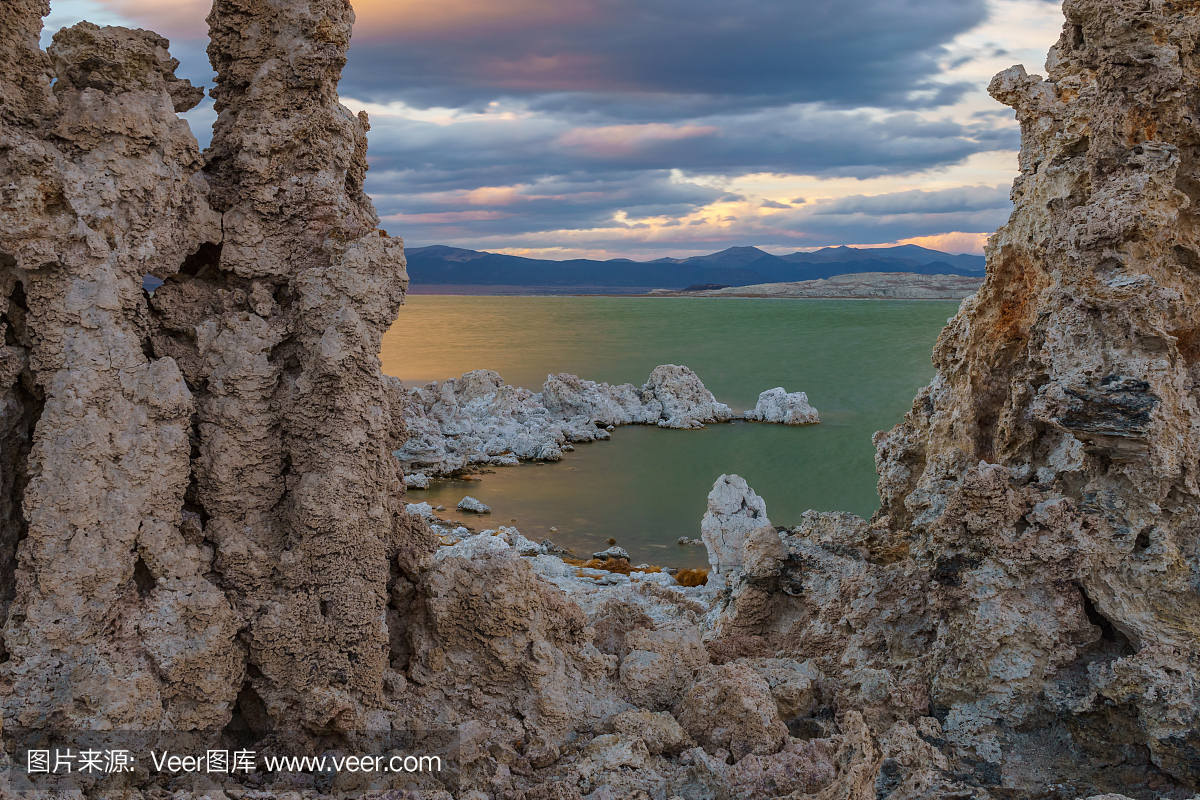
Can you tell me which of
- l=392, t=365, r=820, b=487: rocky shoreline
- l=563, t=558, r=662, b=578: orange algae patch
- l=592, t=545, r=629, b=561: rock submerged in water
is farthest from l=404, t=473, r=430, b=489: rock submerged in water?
l=563, t=558, r=662, b=578: orange algae patch

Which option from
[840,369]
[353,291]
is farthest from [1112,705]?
[840,369]

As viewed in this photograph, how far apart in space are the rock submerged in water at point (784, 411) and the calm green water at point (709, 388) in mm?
820

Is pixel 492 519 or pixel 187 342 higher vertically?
pixel 187 342

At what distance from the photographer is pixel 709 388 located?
46.3 meters

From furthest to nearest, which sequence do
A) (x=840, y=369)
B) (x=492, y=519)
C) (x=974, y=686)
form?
1. (x=840, y=369)
2. (x=492, y=519)
3. (x=974, y=686)

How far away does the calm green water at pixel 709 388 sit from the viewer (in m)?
22.9

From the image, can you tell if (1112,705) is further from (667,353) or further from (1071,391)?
(667,353)

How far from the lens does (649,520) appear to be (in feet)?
72.8

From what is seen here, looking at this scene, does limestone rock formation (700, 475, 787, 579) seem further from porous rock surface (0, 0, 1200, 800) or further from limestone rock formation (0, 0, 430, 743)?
limestone rock formation (0, 0, 430, 743)

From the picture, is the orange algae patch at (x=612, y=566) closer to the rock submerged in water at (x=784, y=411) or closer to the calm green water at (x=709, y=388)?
the calm green water at (x=709, y=388)

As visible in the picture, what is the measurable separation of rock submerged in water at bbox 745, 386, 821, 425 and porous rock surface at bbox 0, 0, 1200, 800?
107ft

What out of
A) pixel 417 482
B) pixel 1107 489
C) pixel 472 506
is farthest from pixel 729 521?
pixel 417 482

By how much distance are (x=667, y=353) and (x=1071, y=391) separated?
56.5 metres

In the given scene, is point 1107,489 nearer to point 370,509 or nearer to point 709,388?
point 370,509
